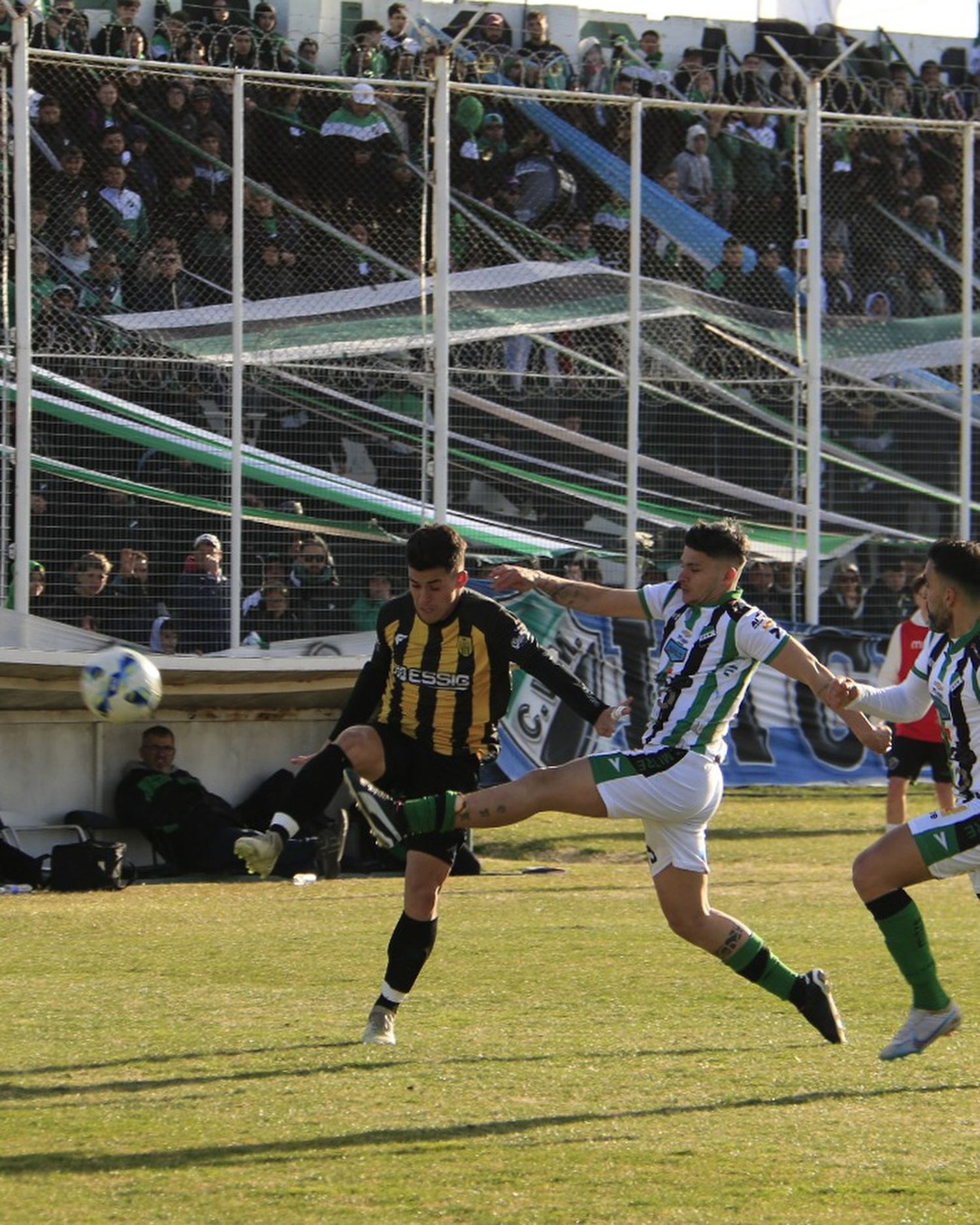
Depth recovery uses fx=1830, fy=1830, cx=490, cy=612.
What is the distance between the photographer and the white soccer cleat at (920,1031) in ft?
22.3

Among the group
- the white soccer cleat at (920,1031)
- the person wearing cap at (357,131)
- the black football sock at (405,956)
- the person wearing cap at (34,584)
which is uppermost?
the person wearing cap at (357,131)

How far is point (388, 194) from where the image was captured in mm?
16328

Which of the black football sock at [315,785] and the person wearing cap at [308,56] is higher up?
the person wearing cap at [308,56]

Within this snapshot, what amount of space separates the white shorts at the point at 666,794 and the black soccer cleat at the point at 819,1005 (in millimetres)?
610

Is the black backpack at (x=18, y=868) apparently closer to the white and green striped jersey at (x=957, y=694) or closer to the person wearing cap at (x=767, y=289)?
the white and green striped jersey at (x=957, y=694)

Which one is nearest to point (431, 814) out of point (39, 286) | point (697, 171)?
point (39, 286)

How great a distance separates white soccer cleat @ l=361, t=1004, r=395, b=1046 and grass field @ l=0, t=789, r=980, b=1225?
0.30 ft

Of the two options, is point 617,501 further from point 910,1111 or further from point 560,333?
point 910,1111

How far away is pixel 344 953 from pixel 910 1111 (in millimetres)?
4107

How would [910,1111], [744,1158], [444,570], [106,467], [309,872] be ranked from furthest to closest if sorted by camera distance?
[106,467], [309,872], [444,570], [910,1111], [744,1158]

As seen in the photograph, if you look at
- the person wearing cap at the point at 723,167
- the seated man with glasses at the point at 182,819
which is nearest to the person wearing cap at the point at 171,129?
the seated man with glasses at the point at 182,819

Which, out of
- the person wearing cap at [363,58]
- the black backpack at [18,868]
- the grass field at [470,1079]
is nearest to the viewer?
the grass field at [470,1079]

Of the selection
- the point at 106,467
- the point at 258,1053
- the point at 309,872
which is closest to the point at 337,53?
the point at 106,467

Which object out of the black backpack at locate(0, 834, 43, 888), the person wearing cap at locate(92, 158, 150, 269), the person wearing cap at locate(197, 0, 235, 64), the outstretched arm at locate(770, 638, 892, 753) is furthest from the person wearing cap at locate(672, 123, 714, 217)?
the outstretched arm at locate(770, 638, 892, 753)
